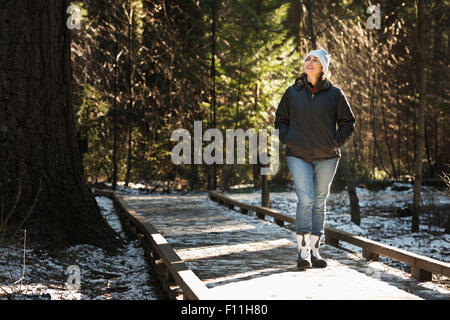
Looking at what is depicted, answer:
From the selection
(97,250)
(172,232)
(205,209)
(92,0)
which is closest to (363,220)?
(205,209)

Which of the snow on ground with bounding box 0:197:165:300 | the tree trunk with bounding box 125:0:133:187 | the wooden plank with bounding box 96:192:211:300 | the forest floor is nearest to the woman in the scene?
the wooden plank with bounding box 96:192:211:300

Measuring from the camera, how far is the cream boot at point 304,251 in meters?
5.52

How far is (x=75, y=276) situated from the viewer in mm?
5887

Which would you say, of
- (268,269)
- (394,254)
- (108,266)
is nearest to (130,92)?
(108,266)

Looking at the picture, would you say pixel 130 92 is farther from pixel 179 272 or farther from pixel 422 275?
pixel 422 275

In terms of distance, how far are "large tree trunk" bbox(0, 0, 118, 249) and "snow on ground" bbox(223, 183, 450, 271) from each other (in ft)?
15.0

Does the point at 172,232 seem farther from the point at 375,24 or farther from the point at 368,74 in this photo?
the point at 368,74

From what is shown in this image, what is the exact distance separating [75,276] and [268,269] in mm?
2053

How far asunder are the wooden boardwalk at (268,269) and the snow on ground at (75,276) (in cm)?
58

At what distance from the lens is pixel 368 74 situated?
18594mm

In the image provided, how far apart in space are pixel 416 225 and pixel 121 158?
12251 mm

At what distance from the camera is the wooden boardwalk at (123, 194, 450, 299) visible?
468cm
